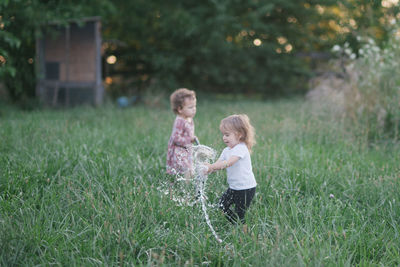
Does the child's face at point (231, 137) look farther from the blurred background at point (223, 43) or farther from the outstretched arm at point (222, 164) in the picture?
the blurred background at point (223, 43)

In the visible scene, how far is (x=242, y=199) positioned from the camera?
2885mm

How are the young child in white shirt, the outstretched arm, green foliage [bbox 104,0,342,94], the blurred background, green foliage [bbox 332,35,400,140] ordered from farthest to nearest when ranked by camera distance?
1. green foliage [bbox 104,0,342,94]
2. the blurred background
3. green foliage [bbox 332,35,400,140]
4. the young child in white shirt
5. the outstretched arm

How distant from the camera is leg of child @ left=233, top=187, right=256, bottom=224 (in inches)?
113

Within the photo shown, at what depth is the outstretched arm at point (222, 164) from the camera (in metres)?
2.66

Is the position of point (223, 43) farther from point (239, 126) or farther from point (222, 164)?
point (222, 164)

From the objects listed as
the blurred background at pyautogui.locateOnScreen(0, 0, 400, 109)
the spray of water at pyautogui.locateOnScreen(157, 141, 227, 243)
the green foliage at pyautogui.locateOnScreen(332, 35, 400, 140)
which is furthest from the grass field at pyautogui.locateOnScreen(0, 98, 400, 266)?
the blurred background at pyautogui.locateOnScreen(0, 0, 400, 109)

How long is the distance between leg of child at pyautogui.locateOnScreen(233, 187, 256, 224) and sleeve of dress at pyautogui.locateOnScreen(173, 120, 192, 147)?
43.2 inches

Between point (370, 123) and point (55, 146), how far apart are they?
194 inches

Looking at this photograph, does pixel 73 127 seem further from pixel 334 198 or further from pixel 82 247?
pixel 334 198

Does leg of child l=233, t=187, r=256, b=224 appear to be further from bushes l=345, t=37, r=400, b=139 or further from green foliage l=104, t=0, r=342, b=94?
green foliage l=104, t=0, r=342, b=94

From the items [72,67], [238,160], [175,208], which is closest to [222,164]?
[238,160]

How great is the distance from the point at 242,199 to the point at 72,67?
954 cm

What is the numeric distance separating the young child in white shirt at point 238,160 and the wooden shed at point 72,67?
8.81 meters

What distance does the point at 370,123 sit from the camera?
593cm
